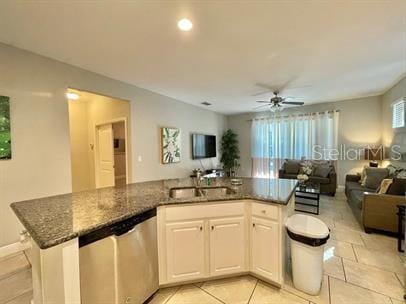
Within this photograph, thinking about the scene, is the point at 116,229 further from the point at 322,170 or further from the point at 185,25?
the point at 322,170

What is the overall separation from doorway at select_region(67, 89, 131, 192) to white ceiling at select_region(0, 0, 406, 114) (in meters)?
1.46

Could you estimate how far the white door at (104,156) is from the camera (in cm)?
475

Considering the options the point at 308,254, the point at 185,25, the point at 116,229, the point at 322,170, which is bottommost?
the point at 308,254

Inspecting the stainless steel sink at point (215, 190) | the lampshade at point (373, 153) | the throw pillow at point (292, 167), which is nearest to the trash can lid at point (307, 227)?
the stainless steel sink at point (215, 190)

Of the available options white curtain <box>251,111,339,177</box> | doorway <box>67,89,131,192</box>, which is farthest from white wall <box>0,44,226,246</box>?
white curtain <box>251,111,339,177</box>

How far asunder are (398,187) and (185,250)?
3.22 meters

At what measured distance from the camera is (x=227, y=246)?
1.99m

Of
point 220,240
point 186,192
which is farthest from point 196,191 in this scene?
point 220,240

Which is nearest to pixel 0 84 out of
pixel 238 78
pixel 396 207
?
pixel 238 78

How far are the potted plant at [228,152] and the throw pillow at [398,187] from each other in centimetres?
491

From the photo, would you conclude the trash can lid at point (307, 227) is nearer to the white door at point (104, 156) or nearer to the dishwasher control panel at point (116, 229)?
the dishwasher control panel at point (116, 229)

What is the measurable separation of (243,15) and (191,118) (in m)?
4.17

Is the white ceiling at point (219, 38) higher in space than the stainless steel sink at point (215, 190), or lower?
higher

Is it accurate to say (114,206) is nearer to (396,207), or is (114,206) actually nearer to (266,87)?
(396,207)
